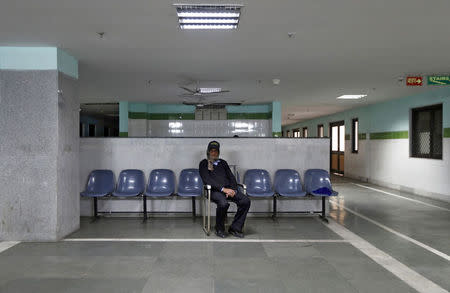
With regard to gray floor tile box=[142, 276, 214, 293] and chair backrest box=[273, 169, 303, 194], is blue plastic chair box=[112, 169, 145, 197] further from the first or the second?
gray floor tile box=[142, 276, 214, 293]

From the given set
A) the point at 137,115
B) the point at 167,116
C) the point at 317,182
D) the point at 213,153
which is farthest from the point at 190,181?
the point at 167,116

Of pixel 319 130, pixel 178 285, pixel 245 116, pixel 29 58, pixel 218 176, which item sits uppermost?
pixel 29 58

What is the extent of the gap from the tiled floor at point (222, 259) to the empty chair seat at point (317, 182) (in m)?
0.52

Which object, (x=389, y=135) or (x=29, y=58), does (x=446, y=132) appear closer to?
(x=389, y=135)

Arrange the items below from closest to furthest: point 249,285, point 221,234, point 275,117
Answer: point 249,285, point 221,234, point 275,117

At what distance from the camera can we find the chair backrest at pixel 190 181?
5.70 meters

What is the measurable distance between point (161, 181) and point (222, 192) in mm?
1349

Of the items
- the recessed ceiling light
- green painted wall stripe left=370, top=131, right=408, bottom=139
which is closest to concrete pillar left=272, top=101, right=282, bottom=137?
green painted wall stripe left=370, top=131, right=408, bottom=139

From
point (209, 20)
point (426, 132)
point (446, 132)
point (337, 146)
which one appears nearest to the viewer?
point (209, 20)

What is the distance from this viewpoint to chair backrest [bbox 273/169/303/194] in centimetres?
575

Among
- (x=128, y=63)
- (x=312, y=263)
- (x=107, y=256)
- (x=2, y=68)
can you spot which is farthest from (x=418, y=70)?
(x=2, y=68)

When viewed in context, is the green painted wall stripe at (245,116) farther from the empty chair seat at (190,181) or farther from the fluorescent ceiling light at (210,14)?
the fluorescent ceiling light at (210,14)

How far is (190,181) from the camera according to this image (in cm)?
576

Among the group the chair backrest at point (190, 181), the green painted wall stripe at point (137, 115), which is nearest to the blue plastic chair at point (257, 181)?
the chair backrest at point (190, 181)
